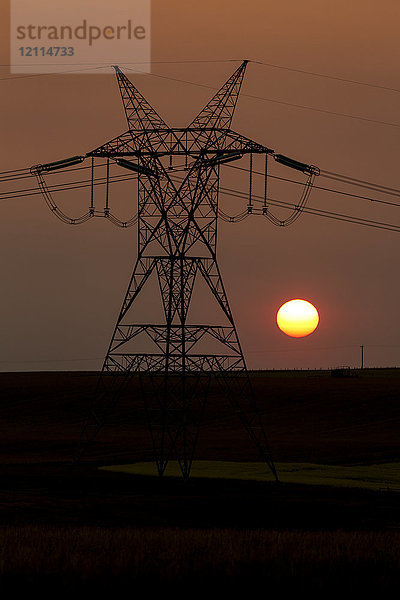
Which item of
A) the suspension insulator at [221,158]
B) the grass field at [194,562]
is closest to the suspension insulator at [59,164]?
the suspension insulator at [221,158]

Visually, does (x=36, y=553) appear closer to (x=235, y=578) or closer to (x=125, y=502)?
(x=235, y=578)

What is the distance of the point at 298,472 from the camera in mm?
64062

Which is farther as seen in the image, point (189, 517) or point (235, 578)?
point (189, 517)

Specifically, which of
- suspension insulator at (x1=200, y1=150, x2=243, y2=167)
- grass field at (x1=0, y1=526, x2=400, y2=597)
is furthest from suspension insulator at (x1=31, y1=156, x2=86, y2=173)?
grass field at (x1=0, y1=526, x2=400, y2=597)

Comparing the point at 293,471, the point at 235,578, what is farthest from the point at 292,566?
the point at 293,471

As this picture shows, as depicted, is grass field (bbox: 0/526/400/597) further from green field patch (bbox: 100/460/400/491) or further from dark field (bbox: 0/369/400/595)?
green field patch (bbox: 100/460/400/491)

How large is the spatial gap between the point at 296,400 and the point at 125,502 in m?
84.1

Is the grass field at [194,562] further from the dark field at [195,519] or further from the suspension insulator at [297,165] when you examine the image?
the suspension insulator at [297,165]

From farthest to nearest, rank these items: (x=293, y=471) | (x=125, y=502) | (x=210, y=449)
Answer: (x=210, y=449) < (x=293, y=471) < (x=125, y=502)

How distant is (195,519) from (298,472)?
19758 millimetres

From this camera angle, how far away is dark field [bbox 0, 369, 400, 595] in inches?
1098

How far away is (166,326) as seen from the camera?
56688mm

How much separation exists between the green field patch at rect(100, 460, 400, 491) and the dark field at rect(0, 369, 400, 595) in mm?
1872

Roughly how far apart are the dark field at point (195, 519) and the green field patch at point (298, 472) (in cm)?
187
